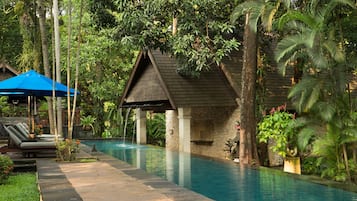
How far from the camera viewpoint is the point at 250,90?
13398 mm

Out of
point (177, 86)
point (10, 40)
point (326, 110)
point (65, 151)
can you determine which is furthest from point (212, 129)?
point (10, 40)

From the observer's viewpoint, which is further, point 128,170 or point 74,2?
point 74,2

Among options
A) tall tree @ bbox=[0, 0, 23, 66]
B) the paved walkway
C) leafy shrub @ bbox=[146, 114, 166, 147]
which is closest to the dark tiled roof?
leafy shrub @ bbox=[146, 114, 166, 147]

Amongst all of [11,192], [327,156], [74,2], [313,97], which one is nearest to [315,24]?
[313,97]

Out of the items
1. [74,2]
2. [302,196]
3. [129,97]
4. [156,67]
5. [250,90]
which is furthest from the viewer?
[74,2]

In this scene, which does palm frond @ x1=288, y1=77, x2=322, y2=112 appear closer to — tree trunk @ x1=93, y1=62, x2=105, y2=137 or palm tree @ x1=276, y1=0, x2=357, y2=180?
palm tree @ x1=276, y1=0, x2=357, y2=180

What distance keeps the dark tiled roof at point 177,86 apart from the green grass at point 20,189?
7243 millimetres

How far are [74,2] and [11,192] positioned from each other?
18.8 meters

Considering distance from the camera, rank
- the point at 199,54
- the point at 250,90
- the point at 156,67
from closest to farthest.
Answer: the point at 250,90
the point at 199,54
the point at 156,67

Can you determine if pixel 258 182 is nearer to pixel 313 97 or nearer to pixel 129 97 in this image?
pixel 313 97

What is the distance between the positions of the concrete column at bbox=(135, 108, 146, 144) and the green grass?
12.6m

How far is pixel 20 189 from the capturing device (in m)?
8.24

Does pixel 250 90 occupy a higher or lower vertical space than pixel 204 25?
lower

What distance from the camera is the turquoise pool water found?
7.73m
